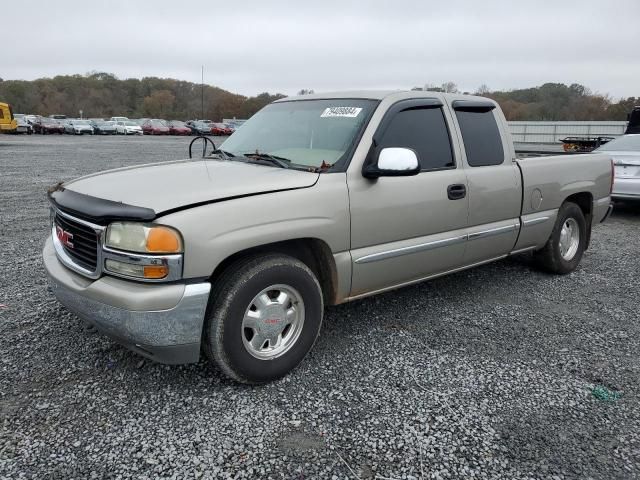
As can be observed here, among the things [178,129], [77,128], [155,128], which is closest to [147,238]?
[77,128]

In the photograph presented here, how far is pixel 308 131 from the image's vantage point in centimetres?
383

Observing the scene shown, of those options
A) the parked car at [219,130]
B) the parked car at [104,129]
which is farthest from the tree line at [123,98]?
the parked car at [104,129]

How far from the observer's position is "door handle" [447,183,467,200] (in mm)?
3938

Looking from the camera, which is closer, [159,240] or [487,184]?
[159,240]

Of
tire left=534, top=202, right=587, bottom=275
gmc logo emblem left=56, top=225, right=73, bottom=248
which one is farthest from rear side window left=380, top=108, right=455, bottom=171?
gmc logo emblem left=56, top=225, right=73, bottom=248

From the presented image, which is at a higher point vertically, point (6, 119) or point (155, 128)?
point (155, 128)

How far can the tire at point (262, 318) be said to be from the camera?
287 cm

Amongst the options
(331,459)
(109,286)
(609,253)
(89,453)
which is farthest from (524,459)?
(609,253)

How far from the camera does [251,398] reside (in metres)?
3.00

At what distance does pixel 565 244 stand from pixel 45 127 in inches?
1817

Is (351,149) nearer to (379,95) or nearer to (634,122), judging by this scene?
(379,95)

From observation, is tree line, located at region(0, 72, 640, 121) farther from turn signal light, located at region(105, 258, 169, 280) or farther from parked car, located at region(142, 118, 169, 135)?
turn signal light, located at region(105, 258, 169, 280)

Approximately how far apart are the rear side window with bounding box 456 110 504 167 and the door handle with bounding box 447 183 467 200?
28cm

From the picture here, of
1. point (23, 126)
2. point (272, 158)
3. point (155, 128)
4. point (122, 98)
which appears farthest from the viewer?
point (122, 98)
